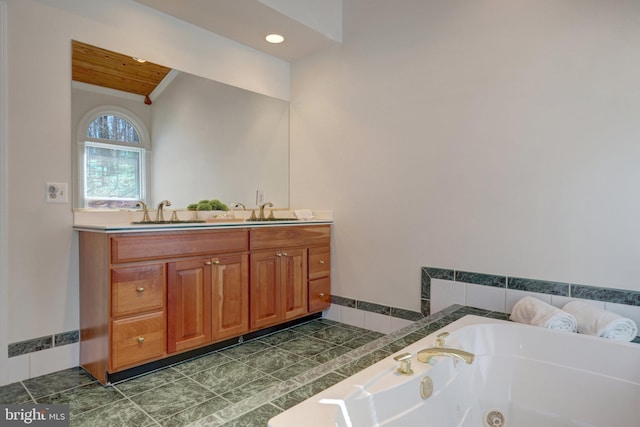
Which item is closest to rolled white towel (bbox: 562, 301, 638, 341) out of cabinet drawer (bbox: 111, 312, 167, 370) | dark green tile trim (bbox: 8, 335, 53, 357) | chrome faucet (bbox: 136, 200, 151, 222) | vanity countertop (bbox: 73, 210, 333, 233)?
vanity countertop (bbox: 73, 210, 333, 233)

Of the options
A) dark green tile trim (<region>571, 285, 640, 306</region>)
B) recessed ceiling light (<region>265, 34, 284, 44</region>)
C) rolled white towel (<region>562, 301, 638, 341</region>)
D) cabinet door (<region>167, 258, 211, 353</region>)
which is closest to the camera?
rolled white towel (<region>562, 301, 638, 341</region>)

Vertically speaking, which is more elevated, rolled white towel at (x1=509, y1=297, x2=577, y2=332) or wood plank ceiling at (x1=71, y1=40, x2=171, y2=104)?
wood plank ceiling at (x1=71, y1=40, x2=171, y2=104)

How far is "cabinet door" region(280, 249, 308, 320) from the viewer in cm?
277

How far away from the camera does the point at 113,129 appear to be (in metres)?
2.39

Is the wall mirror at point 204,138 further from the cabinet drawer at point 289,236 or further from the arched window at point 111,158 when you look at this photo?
the cabinet drawer at point 289,236

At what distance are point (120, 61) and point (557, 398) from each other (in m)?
3.01

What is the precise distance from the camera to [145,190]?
253cm

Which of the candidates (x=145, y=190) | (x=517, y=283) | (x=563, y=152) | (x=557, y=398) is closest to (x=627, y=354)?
(x=557, y=398)

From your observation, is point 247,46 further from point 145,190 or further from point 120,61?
point 145,190

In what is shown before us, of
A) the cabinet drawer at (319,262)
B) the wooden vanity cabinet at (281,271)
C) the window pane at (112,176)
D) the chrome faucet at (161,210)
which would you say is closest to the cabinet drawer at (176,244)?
the wooden vanity cabinet at (281,271)

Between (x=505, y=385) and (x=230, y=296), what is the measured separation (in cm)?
164

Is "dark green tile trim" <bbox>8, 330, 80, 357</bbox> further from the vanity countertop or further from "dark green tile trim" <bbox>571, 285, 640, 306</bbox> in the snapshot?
"dark green tile trim" <bbox>571, 285, 640, 306</bbox>

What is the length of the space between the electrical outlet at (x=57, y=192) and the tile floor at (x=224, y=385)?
984 millimetres

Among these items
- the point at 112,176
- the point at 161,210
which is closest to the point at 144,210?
the point at 161,210
